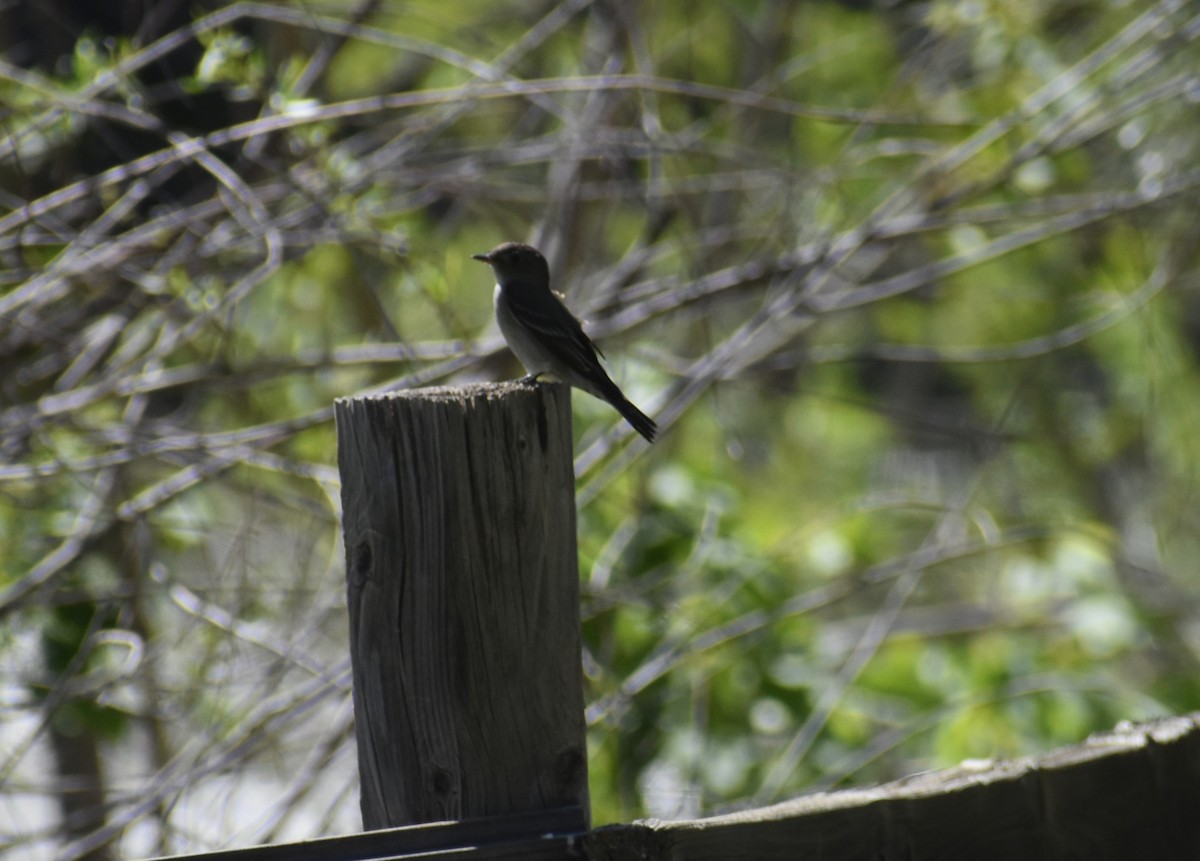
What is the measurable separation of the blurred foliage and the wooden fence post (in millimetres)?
1869

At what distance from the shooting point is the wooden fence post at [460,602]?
5.99 feet

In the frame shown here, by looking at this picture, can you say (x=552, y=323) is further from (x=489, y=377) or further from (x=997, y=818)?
(x=997, y=818)

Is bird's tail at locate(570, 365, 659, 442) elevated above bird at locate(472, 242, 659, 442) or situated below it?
below

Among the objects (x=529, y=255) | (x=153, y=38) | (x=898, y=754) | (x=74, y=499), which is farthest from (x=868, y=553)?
(x=153, y=38)

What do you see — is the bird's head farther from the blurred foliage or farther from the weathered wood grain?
the weathered wood grain

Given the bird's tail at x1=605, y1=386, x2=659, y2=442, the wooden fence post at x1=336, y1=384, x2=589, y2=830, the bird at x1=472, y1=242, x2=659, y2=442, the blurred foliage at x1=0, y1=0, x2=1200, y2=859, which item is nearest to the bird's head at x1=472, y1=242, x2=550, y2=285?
the bird at x1=472, y1=242, x2=659, y2=442

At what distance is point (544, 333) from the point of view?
3576 millimetres

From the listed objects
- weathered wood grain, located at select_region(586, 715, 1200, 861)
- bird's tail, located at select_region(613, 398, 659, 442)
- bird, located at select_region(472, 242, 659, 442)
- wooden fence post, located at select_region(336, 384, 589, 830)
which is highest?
bird, located at select_region(472, 242, 659, 442)

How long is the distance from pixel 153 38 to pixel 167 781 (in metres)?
3.68

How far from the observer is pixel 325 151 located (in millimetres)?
4234

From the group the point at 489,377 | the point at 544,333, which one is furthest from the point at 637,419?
the point at 489,377

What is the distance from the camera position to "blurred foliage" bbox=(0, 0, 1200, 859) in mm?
4191

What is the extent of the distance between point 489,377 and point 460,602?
11.5ft

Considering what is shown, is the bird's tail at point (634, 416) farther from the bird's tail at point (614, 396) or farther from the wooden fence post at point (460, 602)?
the wooden fence post at point (460, 602)
